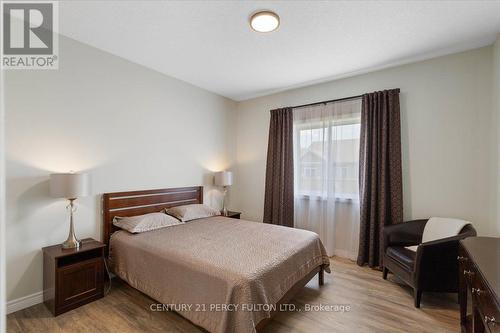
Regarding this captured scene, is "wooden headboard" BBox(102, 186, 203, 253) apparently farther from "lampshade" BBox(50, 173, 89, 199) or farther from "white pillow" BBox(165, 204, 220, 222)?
"lampshade" BBox(50, 173, 89, 199)

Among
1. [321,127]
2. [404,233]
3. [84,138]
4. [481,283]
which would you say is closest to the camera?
[481,283]

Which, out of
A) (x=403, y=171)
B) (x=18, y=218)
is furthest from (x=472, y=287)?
(x=18, y=218)

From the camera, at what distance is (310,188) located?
3.92 m

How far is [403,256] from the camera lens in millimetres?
2572

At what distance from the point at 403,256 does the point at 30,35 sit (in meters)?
4.52

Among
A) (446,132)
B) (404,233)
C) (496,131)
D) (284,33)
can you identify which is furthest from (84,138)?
(496,131)

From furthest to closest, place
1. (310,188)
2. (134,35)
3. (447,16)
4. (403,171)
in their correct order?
(310,188)
(403,171)
(134,35)
(447,16)

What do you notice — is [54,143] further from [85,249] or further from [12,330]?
[12,330]

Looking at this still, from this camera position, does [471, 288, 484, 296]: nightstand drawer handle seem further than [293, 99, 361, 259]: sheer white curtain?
No

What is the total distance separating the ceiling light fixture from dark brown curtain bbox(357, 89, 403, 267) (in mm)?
1782

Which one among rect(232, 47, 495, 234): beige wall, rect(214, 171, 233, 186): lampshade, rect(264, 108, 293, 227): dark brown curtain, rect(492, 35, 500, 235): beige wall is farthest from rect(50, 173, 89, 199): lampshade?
rect(492, 35, 500, 235): beige wall

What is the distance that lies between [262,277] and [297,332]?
25.7 inches

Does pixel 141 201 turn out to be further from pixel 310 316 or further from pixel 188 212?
pixel 310 316

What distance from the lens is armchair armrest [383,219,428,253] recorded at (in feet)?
9.23
